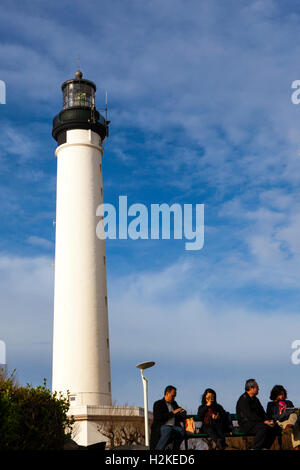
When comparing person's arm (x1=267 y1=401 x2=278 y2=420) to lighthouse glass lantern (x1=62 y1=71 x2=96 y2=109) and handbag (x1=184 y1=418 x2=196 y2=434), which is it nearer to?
handbag (x1=184 y1=418 x2=196 y2=434)

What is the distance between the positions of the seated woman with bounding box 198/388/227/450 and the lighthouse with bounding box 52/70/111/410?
14482 millimetres

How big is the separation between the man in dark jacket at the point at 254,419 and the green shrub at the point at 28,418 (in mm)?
4875

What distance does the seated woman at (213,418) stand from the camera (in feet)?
41.0

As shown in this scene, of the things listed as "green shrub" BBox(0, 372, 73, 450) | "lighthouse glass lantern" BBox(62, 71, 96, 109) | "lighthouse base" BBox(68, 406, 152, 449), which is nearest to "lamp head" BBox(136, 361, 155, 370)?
"green shrub" BBox(0, 372, 73, 450)

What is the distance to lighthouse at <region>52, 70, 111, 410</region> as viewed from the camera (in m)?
28.0

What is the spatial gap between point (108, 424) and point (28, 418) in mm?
12584

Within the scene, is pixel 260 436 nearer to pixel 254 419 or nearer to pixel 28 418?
pixel 254 419

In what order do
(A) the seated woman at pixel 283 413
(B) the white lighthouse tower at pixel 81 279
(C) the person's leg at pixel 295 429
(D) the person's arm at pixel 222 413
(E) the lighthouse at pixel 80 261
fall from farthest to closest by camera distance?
(E) the lighthouse at pixel 80 261 < (B) the white lighthouse tower at pixel 81 279 < (D) the person's arm at pixel 222 413 < (A) the seated woman at pixel 283 413 < (C) the person's leg at pixel 295 429

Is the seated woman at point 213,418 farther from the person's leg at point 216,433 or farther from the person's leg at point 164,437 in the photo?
the person's leg at point 164,437

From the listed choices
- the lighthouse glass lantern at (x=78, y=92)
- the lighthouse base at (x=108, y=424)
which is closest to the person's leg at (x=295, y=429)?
the lighthouse base at (x=108, y=424)

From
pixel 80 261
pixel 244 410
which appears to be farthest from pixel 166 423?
pixel 80 261

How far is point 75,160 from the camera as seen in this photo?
31.0 metres

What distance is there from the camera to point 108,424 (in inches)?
1014
